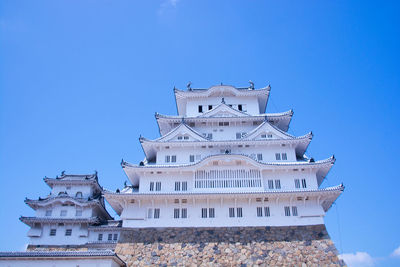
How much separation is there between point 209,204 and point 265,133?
9.23 m

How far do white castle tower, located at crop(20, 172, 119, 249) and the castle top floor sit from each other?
1363cm

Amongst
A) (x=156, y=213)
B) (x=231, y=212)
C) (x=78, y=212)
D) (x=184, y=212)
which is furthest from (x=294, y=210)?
(x=78, y=212)

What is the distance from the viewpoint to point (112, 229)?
1377 inches

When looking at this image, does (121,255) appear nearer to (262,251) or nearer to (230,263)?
(230,263)

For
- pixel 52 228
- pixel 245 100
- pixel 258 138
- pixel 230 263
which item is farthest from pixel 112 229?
pixel 245 100

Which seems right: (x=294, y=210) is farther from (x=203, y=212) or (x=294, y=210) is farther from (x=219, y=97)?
(x=219, y=97)

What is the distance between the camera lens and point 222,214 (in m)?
29.3

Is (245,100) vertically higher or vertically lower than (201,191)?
higher

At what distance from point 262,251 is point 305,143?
1151 centimetres

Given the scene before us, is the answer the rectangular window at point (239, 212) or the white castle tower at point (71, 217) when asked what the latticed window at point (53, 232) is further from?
the rectangular window at point (239, 212)

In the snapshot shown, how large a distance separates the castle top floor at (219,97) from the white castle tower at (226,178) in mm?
2377

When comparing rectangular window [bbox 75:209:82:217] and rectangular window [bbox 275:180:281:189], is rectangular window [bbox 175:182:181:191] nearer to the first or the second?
rectangular window [bbox 275:180:281:189]

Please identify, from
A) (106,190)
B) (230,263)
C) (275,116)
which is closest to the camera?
(230,263)

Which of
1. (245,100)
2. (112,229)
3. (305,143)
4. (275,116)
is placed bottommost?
(112,229)
